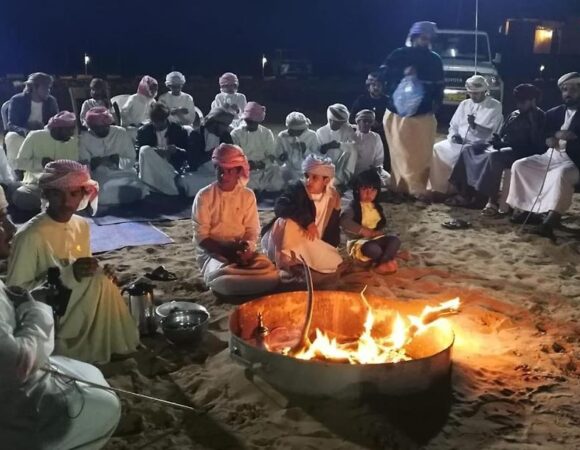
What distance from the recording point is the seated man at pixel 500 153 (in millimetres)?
9133

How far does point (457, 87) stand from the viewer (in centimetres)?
1645

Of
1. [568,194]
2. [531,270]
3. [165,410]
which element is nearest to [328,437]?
[165,410]

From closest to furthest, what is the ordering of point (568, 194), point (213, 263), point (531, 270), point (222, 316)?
point (222, 316)
point (213, 263)
point (531, 270)
point (568, 194)

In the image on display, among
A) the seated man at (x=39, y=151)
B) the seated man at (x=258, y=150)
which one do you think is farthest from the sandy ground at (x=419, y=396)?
the seated man at (x=258, y=150)

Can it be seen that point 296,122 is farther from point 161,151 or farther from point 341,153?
point 161,151

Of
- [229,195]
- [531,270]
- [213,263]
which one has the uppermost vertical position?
[229,195]

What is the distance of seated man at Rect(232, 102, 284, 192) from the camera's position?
10469 millimetres

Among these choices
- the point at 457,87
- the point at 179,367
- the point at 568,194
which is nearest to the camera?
the point at 179,367

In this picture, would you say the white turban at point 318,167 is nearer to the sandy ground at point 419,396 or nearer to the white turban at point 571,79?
the sandy ground at point 419,396

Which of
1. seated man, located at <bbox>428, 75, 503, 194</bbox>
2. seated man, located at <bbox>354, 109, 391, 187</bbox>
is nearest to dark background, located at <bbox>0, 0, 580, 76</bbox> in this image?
seated man, located at <bbox>354, 109, 391, 187</bbox>

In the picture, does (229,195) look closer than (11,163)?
Yes

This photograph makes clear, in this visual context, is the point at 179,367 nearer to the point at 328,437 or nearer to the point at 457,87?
the point at 328,437

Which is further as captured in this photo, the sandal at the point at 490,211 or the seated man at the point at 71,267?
the sandal at the point at 490,211

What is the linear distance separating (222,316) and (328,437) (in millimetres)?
2014
